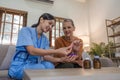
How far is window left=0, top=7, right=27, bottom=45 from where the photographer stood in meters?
3.46

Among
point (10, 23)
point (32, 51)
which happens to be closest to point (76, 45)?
point (32, 51)

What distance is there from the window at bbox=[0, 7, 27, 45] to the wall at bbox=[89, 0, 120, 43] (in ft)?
6.44

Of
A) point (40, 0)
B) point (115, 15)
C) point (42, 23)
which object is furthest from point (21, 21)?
point (42, 23)

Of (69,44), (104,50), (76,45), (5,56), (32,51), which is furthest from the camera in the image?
(104,50)

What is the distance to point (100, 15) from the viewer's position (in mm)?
3949

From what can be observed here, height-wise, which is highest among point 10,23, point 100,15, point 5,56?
point 100,15

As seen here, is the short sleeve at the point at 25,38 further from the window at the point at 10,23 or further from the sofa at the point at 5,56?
the window at the point at 10,23

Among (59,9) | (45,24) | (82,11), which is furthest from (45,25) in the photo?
(82,11)

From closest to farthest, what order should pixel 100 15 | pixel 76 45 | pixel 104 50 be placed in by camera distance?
pixel 76 45 → pixel 104 50 → pixel 100 15

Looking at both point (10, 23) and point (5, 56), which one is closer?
point (5, 56)

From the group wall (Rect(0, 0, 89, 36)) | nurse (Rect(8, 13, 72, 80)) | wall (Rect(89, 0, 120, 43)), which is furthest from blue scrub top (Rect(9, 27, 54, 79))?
wall (Rect(89, 0, 120, 43))

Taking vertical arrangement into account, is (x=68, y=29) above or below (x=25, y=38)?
above

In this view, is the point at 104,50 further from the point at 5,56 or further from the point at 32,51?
the point at 32,51

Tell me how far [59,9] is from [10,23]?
56.2 inches
